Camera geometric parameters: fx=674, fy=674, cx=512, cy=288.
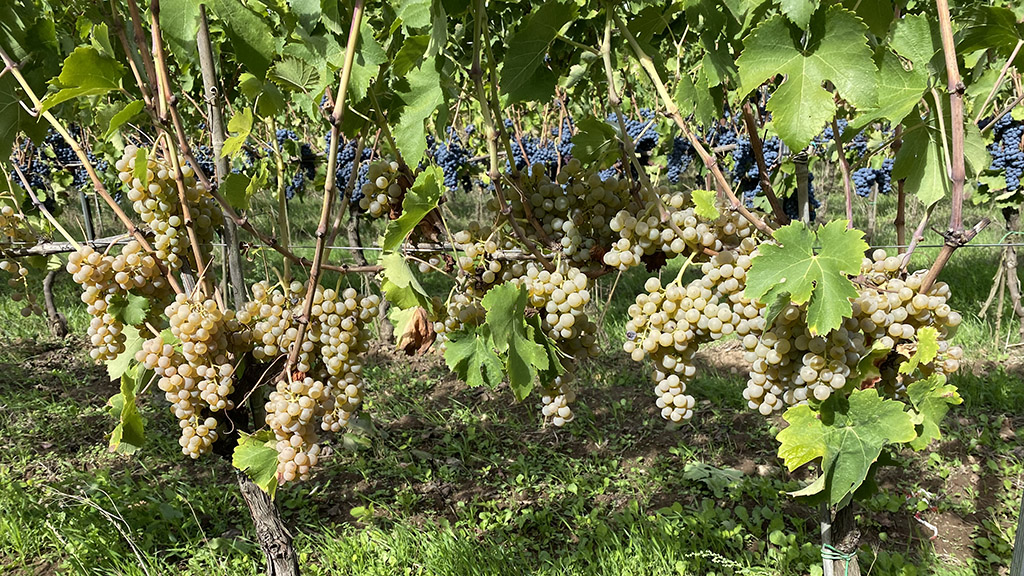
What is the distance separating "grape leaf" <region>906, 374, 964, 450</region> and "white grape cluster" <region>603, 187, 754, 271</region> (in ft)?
1.22

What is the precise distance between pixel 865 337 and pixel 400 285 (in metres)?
0.80

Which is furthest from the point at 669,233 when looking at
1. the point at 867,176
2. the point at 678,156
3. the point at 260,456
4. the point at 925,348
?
the point at 867,176

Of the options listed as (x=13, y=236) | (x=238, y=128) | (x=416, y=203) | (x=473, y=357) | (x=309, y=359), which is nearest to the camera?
(x=416, y=203)

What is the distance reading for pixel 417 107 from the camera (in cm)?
116

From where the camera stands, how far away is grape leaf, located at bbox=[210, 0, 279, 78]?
1.23 meters

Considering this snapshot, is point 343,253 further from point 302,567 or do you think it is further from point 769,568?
point 769,568

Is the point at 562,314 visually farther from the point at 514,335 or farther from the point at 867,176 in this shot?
the point at 867,176

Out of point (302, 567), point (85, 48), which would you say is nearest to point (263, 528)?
point (302, 567)

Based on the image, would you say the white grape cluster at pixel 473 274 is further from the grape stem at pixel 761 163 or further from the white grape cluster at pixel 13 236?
the white grape cluster at pixel 13 236

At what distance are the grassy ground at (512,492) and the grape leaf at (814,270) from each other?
1.79m

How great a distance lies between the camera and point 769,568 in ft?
8.34

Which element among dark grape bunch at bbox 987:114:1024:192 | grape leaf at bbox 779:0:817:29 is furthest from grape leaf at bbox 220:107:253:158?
dark grape bunch at bbox 987:114:1024:192

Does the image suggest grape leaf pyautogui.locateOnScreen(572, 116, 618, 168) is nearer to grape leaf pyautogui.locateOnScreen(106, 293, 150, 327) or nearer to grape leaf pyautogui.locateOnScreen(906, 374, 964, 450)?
grape leaf pyautogui.locateOnScreen(906, 374, 964, 450)

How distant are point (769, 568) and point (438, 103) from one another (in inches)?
89.0
